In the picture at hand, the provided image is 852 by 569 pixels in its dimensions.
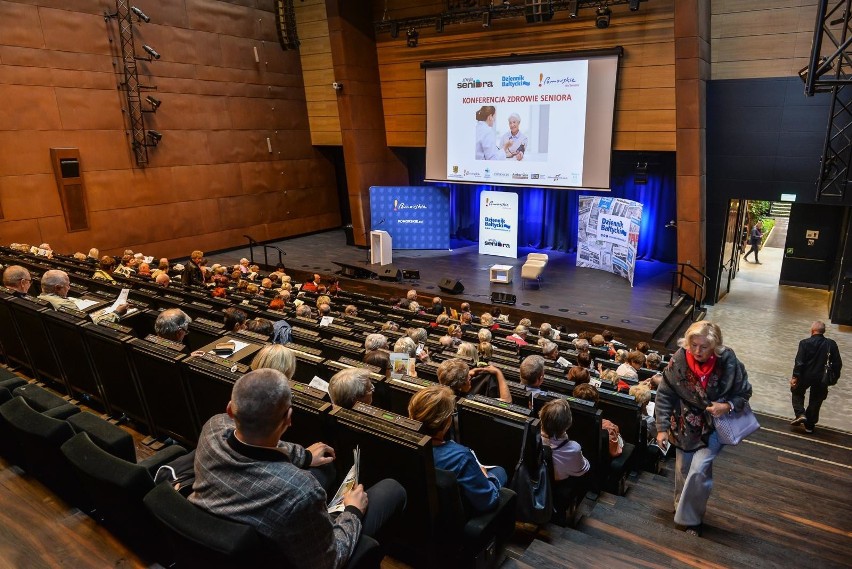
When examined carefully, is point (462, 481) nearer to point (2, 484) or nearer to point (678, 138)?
point (2, 484)

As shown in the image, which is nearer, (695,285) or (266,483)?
(266,483)

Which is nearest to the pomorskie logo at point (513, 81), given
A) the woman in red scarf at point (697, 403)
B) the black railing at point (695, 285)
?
the black railing at point (695, 285)

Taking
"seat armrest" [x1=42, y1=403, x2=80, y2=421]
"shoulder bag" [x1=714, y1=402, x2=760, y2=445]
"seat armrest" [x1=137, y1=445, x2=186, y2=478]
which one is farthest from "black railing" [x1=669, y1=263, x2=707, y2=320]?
"seat armrest" [x1=42, y1=403, x2=80, y2=421]

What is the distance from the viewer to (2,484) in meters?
2.87

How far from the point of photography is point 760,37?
1052cm

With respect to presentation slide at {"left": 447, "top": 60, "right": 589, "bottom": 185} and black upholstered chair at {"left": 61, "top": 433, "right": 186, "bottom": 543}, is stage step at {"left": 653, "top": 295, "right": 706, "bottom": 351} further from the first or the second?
black upholstered chair at {"left": 61, "top": 433, "right": 186, "bottom": 543}

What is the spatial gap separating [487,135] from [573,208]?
3.41m

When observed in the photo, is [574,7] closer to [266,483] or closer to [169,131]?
[169,131]

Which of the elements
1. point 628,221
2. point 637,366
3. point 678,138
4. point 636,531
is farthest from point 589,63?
point 636,531

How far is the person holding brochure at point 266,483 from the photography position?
1735mm

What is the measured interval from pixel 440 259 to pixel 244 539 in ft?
42.8

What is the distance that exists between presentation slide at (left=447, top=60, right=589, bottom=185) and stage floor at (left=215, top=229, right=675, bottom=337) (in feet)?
7.36

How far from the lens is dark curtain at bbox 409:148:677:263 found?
1390cm

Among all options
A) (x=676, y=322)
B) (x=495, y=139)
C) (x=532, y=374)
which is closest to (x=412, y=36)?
(x=495, y=139)
